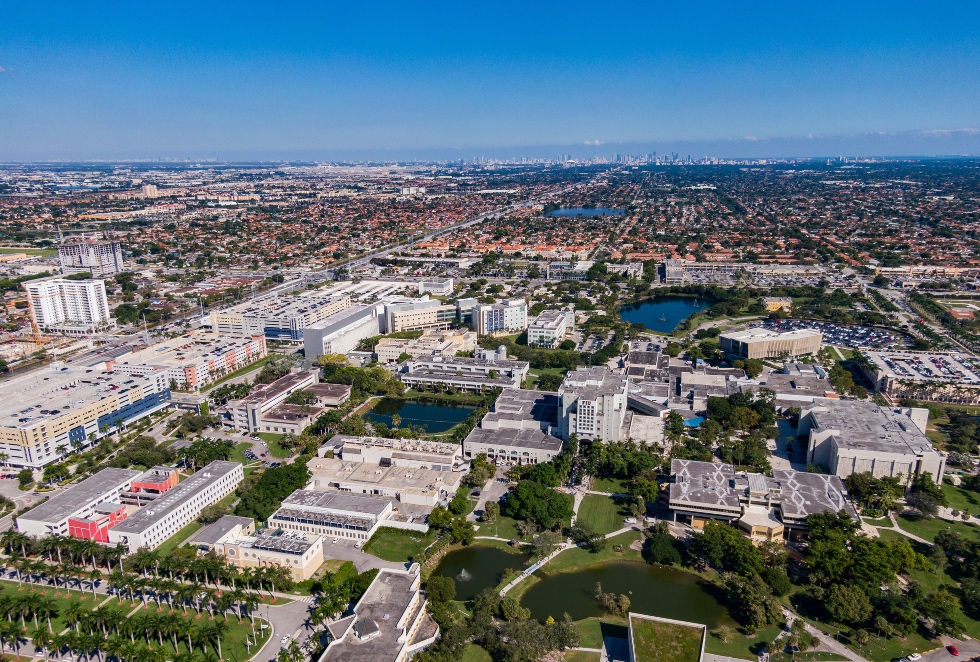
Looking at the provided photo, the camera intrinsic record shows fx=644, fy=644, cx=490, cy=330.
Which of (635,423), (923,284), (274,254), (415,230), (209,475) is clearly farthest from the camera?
(415,230)

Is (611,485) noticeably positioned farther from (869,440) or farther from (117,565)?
(117,565)

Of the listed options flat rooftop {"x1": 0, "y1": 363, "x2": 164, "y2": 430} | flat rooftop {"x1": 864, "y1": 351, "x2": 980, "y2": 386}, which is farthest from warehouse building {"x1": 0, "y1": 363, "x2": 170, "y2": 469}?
flat rooftop {"x1": 864, "y1": 351, "x2": 980, "y2": 386}

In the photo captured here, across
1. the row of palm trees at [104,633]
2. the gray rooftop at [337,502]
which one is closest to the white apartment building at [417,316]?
the gray rooftop at [337,502]

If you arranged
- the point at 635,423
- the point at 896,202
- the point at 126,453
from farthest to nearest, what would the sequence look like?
the point at 896,202 → the point at 635,423 → the point at 126,453

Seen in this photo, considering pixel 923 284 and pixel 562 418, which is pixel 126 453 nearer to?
pixel 562 418

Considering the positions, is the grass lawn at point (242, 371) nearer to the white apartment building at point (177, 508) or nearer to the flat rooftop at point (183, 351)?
the flat rooftop at point (183, 351)

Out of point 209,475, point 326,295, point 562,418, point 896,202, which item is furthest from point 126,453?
point 896,202

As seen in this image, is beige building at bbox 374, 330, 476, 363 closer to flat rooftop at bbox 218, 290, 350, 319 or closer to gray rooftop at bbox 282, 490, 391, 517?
flat rooftop at bbox 218, 290, 350, 319
